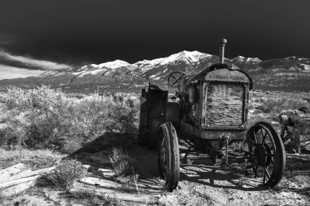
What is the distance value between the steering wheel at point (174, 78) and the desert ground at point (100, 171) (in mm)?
1834

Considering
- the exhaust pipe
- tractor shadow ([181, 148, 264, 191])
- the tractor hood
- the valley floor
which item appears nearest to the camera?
the valley floor

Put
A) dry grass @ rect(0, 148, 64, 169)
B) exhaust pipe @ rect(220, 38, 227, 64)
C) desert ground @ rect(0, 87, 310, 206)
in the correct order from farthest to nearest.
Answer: dry grass @ rect(0, 148, 64, 169) < exhaust pipe @ rect(220, 38, 227, 64) < desert ground @ rect(0, 87, 310, 206)

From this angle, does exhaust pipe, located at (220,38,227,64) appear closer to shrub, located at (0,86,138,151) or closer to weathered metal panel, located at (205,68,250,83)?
weathered metal panel, located at (205,68,250,83)

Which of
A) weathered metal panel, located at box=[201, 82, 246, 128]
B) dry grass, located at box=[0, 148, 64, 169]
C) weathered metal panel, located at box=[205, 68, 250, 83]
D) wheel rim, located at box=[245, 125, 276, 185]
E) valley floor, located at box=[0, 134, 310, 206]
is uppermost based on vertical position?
weathered metal panel, located at box=[205, 68, 250, 83]

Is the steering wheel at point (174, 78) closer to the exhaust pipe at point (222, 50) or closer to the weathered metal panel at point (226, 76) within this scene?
the exhaust pipe at point (222, 50)

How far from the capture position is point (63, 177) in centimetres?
389

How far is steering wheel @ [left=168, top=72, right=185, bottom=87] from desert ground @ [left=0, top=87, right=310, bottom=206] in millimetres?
1834

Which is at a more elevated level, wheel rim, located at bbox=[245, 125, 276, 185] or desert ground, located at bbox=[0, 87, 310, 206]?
wheel rim, located at bbox=[245, 125, 276, 185]

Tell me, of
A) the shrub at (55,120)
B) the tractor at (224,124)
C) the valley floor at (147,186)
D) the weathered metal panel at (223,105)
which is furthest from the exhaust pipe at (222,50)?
the shrub at (55,120)

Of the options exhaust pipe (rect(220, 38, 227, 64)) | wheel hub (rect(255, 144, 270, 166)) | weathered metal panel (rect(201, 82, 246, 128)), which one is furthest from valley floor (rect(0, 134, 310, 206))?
exhaust pipe (rect(220, 38, 227, 64))

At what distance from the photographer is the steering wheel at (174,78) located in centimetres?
608

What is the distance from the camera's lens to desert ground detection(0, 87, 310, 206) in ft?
12.2

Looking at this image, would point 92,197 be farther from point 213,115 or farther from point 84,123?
point 84,123

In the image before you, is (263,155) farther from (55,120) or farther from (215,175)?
(55,120)
